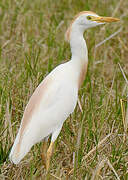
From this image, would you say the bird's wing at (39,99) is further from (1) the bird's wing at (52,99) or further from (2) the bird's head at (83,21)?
(2) the bird's head at (83,21)

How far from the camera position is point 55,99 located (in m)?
2.62

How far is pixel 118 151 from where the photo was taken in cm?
264

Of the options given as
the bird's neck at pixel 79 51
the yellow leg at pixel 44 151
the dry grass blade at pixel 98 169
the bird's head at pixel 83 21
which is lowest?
the yellow leg at pixel 44 151

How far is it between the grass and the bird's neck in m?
0.23

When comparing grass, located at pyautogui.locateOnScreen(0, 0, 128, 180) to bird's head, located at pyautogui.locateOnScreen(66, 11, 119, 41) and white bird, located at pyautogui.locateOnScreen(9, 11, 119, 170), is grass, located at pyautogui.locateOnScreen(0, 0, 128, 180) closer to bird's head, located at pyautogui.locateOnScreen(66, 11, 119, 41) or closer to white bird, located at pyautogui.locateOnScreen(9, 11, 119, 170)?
white bird, located at pyautogui.locateOnScreen(9, 11, 119, 170)

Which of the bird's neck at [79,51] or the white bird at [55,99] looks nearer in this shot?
the white bird at [55,99]

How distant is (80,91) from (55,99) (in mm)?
762

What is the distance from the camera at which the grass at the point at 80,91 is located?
2586 millimetres

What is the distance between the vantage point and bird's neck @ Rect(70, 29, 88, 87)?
2.68 metres

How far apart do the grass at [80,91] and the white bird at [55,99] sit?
119 millimetres

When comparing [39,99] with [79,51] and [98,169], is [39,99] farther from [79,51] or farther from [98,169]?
[98,169]

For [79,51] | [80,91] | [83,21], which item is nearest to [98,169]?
[79,51]

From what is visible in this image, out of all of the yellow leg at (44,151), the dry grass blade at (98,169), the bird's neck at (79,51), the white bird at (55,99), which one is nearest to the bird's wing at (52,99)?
the white bird at (55,99)

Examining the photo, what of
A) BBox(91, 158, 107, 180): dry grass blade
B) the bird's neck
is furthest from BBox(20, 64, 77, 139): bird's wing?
BBox(91, 158, 107, 180): dry grass blade
